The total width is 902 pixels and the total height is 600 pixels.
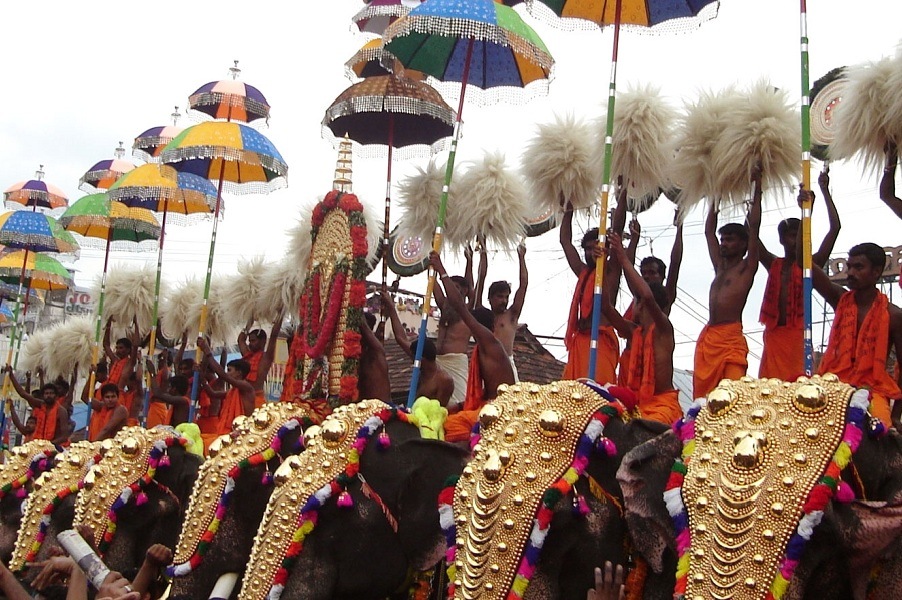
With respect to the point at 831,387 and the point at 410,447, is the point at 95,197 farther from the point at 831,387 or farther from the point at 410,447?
the point at 831,387

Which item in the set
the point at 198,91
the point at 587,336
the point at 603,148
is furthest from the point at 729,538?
the point at 198,91

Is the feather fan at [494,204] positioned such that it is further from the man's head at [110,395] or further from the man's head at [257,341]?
the man's head at [110,395]

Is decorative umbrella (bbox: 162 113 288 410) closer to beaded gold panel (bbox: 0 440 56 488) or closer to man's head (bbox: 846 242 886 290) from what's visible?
beaded gold panel (bbox: 0 440 56 488)

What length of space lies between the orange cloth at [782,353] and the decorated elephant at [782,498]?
208 centimetres

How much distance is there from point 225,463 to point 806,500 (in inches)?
128

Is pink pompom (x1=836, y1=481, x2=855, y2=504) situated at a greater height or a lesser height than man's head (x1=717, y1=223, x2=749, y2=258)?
lesser

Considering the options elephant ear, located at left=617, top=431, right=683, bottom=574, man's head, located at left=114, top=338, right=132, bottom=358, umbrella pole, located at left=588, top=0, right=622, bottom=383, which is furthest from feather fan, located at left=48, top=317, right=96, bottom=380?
elephant ear, located at left=617, top=431, right=683, bottom=574

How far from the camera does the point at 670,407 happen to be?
5.31m

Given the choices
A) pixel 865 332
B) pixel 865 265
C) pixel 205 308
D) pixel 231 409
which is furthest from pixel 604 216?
pixel 205 308

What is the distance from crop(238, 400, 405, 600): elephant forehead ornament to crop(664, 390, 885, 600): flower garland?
1858 millimetres

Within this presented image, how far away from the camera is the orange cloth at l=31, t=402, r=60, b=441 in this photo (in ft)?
42.6

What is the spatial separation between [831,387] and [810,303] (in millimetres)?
1424

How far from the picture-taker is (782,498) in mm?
3207

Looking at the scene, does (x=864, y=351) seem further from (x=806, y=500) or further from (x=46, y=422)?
(x=46, y=422)
